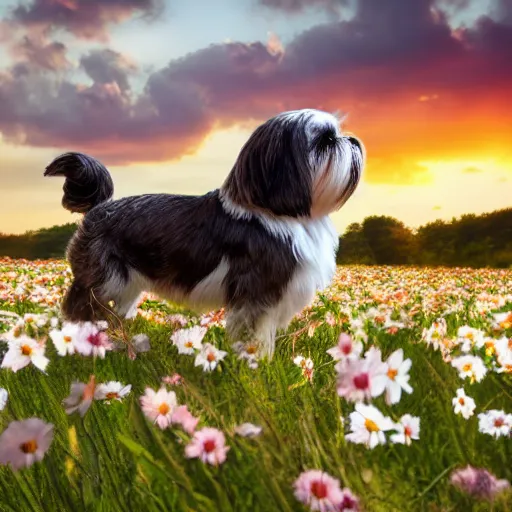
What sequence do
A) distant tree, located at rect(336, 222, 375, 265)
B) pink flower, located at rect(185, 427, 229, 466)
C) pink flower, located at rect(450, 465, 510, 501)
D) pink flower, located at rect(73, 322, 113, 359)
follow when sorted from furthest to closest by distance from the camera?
distant tree, located at rect(336, 222, 375, 265) < pink flower, located at rect(73, 322, 113, 359) < pink flower, located at rect(185, 427, 229, 466) < pink flower, located at rect(450, 465, 510, 501)

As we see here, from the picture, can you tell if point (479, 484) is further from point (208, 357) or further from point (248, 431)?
point (208, 357)

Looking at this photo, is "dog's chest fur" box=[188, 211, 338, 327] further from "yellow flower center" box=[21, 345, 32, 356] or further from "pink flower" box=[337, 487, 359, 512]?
"pink flower" box=[337, 487, 359, 512]

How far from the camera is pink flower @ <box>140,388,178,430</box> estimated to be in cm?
186

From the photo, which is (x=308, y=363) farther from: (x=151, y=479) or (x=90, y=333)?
(x=151, y=479)

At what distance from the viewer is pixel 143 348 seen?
→ 3.25m

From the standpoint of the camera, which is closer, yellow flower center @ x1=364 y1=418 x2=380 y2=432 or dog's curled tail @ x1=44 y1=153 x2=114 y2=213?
yellow flower center @ x1=364 y1=418 x2=380 y2=432

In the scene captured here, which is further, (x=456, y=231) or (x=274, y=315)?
(x=456, y=231)

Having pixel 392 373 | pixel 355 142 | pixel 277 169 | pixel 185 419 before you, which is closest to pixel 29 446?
pixel 185 419

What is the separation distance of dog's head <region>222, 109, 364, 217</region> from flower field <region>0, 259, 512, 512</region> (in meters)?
0.96

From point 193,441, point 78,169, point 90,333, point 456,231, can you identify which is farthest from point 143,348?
point 456,231

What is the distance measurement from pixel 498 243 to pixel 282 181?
40.3 feet

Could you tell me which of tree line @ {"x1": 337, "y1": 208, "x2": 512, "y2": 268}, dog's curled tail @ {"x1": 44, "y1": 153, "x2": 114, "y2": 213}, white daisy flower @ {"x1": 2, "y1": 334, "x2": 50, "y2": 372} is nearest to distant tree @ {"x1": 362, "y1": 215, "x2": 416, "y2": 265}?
tree line @ {"x1": 337, "y1": 208, "x2": 512, "y2": 268}

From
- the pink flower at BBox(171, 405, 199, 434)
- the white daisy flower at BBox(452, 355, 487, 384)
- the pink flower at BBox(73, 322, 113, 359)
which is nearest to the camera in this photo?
the pink flower at BBox(171, 405, 199, 434)

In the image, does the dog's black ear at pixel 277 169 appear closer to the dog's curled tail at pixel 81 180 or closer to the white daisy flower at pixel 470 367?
the dog's curled tail at pixel 81 180
